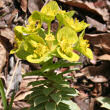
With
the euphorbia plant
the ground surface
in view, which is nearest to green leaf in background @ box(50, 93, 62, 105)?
the euphorbia plant

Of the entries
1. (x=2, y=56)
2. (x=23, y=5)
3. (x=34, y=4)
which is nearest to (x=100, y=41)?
(x=34, y=4)

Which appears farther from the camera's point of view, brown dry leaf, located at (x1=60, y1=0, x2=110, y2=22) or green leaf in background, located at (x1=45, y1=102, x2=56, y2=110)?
brown dry leaf, located at (x1=60, y1=0, x2=110, y2=22)

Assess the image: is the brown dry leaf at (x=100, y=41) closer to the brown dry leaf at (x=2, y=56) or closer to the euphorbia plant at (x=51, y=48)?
the brown dry leaf at (x=2, y=56)

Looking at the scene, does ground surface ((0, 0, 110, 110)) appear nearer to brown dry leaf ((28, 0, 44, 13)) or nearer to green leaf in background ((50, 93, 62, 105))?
brown dry leaf ((28, 0, 44, 13))

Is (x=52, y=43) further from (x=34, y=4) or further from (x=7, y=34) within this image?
(x=34, y=4)

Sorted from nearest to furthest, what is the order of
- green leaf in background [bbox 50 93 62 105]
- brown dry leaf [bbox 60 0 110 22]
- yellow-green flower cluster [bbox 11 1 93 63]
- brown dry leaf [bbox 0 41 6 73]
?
yellow-green flower cluster [bbox 11 1 93 63] → green leaf in background [bbox 50 93 62 105] → brown dry leaf [bbox 0 41 6 73] → brown dry leaf [bbox 60 0 110 22]

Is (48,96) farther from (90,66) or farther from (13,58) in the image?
(90,66)

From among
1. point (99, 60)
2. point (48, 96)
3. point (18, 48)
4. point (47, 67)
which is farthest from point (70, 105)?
point (99, 60)
